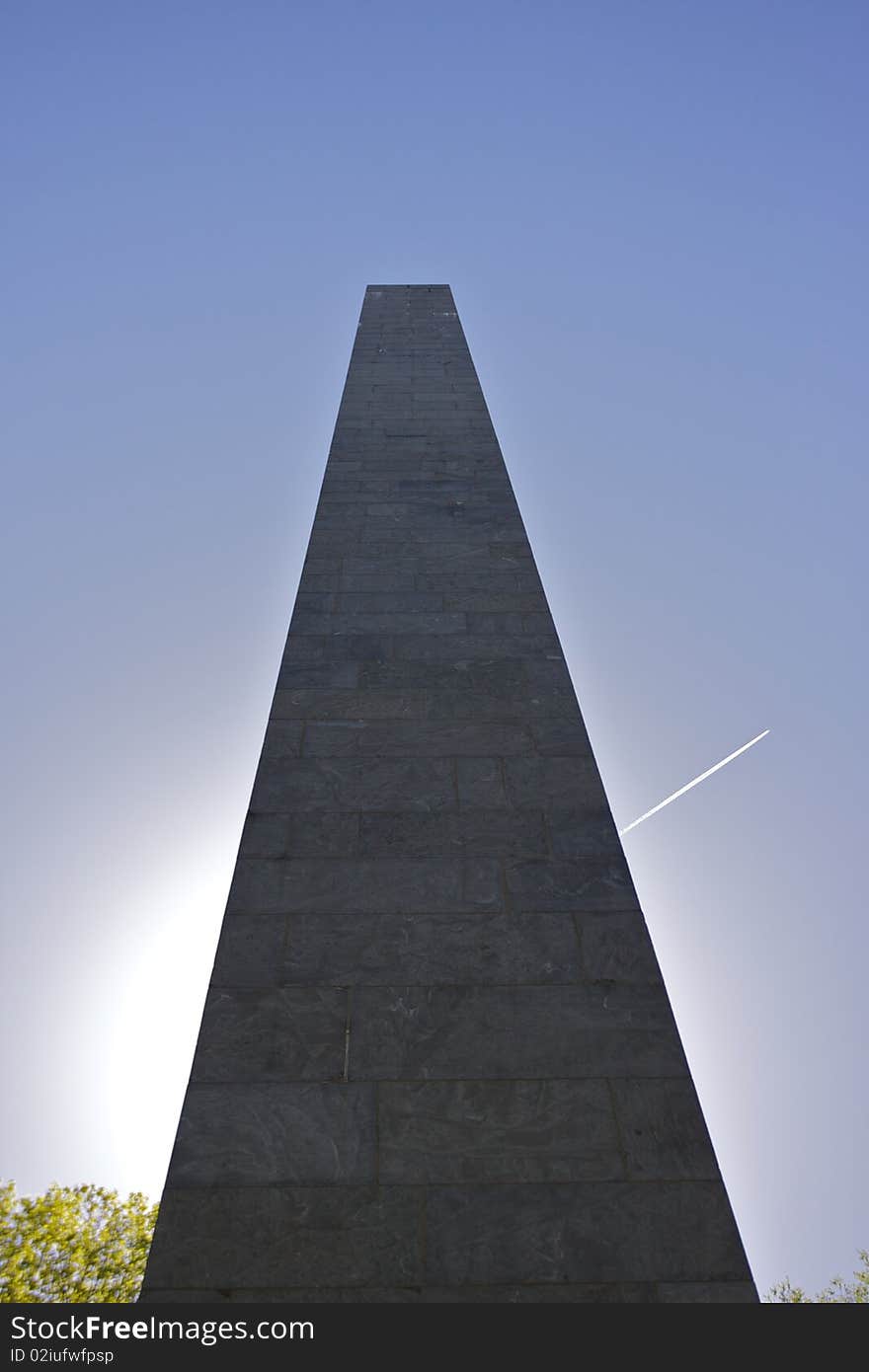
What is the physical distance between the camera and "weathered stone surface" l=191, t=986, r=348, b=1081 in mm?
5785

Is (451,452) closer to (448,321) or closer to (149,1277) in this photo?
(448,321)

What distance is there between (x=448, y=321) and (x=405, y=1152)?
58.1 feet

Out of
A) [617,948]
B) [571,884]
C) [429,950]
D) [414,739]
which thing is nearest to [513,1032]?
[429,950]

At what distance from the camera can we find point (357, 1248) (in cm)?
498

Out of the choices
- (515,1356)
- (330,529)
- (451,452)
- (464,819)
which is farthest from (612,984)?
(451,452)

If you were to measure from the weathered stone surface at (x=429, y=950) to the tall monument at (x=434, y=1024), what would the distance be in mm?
18

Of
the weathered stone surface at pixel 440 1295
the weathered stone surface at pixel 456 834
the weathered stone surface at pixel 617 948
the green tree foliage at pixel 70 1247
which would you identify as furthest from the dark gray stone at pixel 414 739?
the green tree foliage at pixel 70 1247

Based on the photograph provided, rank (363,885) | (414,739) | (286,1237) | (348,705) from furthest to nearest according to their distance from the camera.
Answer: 1. (348,705)
2. (414,739)
3. (363,885)
4. (286,1237)

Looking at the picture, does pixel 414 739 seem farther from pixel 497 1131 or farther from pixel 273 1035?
pixel 497 1131

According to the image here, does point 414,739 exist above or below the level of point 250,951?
above

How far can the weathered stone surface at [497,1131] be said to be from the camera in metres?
5.35

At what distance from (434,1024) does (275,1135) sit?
4.38ft

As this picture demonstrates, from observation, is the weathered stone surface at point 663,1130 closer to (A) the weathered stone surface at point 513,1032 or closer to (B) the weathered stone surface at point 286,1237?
(A) the weathered stone surface at point 513,1032

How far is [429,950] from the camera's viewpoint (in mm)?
6488
